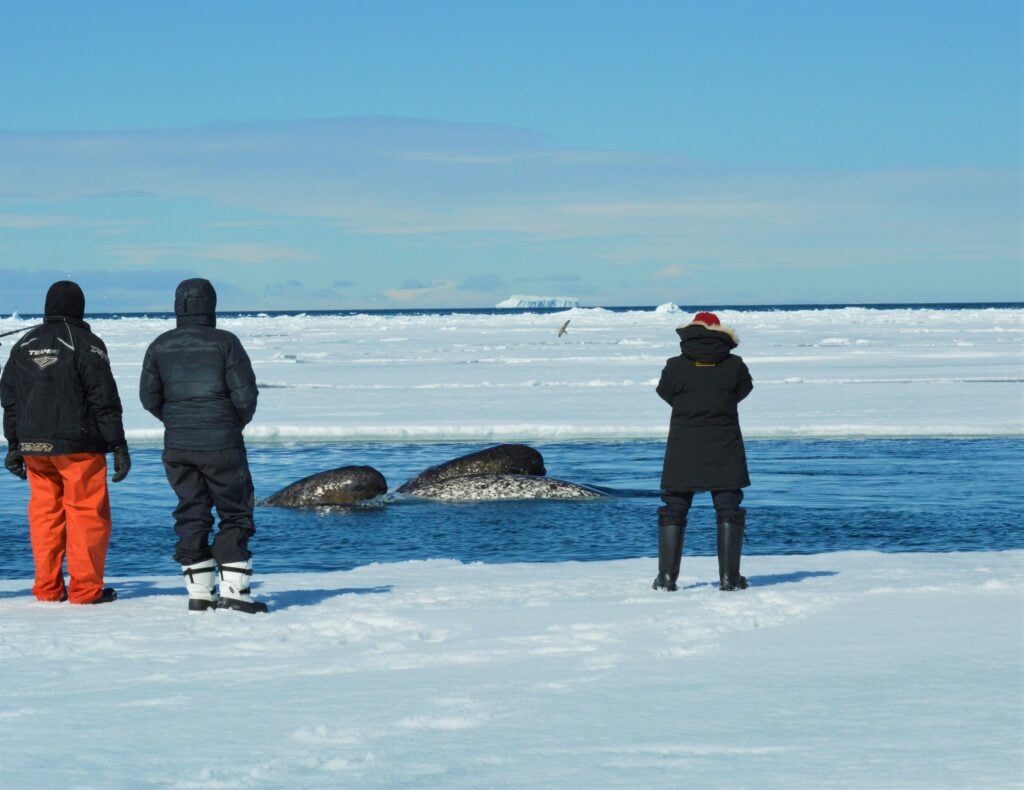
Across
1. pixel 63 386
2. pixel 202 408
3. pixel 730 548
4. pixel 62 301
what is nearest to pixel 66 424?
pixel 63 386

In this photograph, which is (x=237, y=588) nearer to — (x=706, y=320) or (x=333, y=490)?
(x=706, y=320)

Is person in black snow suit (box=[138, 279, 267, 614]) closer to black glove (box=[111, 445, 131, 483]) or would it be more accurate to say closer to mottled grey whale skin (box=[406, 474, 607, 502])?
black glove (box=[111, 445, 131, 483])

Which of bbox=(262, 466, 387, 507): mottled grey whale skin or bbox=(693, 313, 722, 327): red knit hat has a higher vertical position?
bbox=(693, 313, 722, 327): red knit hat

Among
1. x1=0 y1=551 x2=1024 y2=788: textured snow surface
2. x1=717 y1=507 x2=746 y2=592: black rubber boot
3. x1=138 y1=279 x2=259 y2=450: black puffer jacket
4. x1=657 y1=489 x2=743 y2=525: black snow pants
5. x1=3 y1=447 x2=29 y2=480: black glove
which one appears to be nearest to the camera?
x1=0 y1=551 x2=1024 y2=788: textured snow surface

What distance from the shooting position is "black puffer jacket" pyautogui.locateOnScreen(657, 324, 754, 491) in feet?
23.8

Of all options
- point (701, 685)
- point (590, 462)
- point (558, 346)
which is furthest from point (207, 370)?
point (558, 346)

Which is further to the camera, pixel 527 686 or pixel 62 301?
pixel 62 301

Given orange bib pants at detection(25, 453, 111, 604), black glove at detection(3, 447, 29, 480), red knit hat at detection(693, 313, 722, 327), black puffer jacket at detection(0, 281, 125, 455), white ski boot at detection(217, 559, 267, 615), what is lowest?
white ski boot at detection(217, 559, 267, 615)

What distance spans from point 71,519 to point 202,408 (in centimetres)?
109

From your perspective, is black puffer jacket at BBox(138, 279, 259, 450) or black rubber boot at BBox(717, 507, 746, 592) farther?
black rubber boot at BBox(717, 507, 746, 592)

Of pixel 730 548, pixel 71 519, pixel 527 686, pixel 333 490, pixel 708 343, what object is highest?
pixel 708 343

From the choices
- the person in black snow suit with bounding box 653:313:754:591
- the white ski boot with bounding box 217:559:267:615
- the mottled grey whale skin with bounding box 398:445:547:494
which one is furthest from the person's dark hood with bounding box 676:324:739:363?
the mottled grey whale skin with bounding box 398:445:547:494

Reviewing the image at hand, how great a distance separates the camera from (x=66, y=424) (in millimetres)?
6992

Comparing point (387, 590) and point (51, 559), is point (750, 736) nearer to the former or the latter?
point (387, 590)
